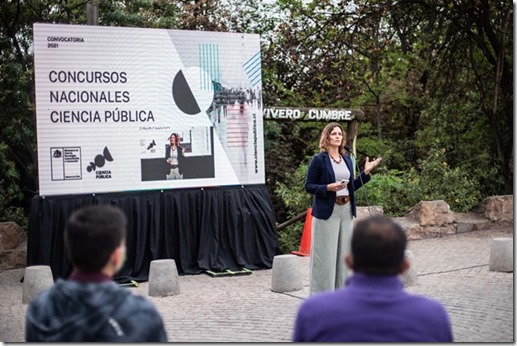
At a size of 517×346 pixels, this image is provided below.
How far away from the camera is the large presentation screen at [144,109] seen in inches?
468

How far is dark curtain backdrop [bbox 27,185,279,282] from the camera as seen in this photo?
12.0 metres

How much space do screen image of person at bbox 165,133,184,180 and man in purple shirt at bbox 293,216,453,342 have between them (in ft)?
31.6

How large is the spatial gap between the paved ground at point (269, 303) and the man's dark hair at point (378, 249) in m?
4.87

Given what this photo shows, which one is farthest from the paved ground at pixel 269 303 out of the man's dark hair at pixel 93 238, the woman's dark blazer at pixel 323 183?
the man's dark hair at pixel 93 238

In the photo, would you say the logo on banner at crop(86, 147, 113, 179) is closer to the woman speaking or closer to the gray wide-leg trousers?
the woman speaking

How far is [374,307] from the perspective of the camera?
3227 mm

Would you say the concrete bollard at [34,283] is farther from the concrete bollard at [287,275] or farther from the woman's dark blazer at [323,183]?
the woman's dark blazer at [323,183]

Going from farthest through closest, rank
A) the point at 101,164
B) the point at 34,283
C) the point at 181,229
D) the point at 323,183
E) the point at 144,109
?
the point at 181,229 < the point at 144,109 < the point at 101,164 < the point at 34,283 < the point at 323,183

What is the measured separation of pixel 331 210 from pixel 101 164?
15.5 ft

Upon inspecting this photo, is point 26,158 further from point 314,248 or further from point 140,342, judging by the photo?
point 140,342

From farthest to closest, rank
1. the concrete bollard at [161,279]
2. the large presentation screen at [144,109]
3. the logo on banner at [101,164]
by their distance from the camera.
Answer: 1. the logo on banner at [101,164]
2. the large presentation screen at [144,109]
3. the concrete bollard at [161,279]

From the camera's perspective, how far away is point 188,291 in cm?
1131

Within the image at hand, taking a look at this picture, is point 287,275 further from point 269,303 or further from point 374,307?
point 374,307

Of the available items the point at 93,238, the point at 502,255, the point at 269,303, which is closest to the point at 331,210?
the point at 269,303
